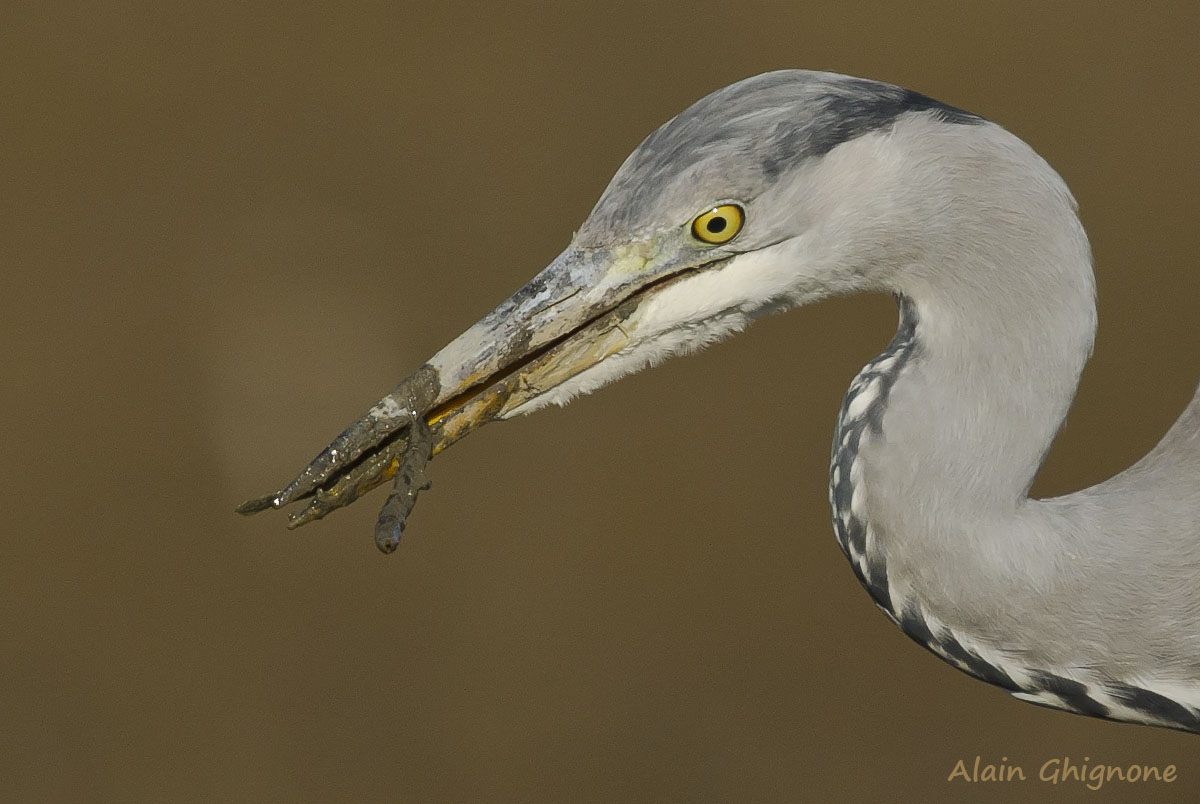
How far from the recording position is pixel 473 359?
1.37 m

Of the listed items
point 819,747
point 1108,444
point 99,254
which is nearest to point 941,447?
point 819,747

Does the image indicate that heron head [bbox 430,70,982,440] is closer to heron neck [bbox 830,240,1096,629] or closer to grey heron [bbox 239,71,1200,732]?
grey heron [bbox 239,71,1200,732]

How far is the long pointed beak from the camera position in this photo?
1.35m

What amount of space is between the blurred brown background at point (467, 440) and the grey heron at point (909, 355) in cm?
269

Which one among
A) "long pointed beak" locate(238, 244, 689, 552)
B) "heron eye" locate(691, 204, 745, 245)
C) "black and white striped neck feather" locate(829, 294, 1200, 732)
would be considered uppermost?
"heron eye" locate(691, 204, 745, 245)

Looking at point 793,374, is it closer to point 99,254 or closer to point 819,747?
point 819,747

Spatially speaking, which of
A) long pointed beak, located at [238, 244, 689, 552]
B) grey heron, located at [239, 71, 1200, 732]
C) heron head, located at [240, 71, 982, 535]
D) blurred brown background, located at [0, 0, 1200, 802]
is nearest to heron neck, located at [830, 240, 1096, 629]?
grey heron, located at [239, 71, 1200, 732]

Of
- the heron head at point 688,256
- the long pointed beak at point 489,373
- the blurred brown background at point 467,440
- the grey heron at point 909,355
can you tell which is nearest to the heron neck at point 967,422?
the grey heron at point 909,355

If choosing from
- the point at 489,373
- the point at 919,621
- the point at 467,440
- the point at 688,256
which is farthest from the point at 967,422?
the point at 467,440

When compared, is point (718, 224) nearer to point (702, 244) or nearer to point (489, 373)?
point (702, 244)

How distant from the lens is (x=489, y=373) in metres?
1.38

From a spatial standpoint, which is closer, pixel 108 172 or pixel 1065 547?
pixel 1065 547

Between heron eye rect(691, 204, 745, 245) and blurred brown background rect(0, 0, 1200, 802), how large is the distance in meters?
2.84

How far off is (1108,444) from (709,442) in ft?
4.45
